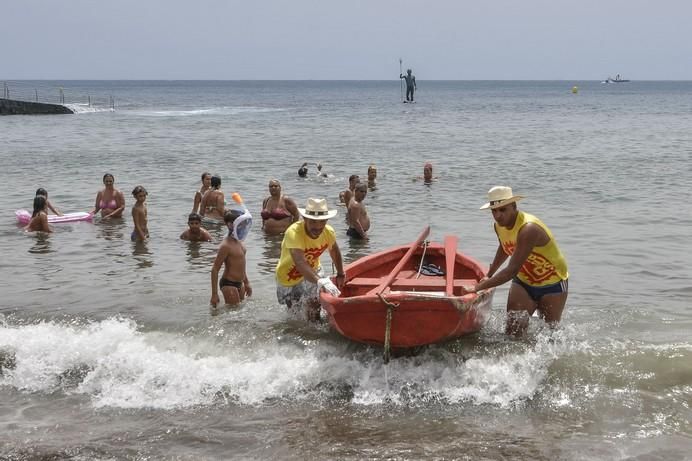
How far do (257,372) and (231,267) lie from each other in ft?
6.02

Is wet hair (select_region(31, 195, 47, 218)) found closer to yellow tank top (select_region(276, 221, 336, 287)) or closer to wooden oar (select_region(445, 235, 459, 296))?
yellow tank top (select_region(276, 221, 336, 287))

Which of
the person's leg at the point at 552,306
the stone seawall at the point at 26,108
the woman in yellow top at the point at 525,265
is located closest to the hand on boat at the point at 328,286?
the woman in yellow top at the point at 525,265

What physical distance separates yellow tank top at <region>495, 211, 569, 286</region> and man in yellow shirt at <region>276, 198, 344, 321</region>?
5.85ft

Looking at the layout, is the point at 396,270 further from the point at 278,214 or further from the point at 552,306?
the point at 278,214

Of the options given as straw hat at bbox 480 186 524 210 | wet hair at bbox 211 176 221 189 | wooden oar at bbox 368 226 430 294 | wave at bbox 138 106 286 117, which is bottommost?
wooden oar at bbox 368 226 430 294

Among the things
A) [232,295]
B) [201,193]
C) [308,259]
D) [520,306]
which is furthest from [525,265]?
[201,193]

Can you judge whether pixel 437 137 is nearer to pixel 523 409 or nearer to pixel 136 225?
pixel 136 225

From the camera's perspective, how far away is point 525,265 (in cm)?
734

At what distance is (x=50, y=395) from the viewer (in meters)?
7.20

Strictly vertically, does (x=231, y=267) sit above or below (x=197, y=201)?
above

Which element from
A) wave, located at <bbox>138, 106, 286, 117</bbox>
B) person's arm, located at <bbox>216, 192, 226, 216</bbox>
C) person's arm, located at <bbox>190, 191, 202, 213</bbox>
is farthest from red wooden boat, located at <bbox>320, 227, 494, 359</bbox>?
wave, located at <bbox>138, 106, 286, 117</bbox>

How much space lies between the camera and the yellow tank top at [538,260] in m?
7.14

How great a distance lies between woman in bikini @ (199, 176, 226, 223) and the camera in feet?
50.0

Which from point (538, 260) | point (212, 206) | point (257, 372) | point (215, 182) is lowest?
point (257, 372)
